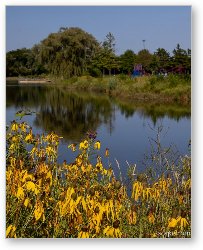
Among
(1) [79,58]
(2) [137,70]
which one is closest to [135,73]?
(2) [137,70]

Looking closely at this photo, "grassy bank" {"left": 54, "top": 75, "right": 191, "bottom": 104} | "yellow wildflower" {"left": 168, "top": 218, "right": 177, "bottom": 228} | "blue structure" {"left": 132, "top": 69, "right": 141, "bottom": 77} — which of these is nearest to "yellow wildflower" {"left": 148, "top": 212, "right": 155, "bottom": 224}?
"yellow wildflower" {"left": 168, "top": 218, "right": 177, "bottom": 228}

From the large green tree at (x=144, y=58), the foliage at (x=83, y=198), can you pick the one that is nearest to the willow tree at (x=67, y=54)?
the large green tree at (x=144, y=58)

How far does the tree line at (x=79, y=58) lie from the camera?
3.23 meters

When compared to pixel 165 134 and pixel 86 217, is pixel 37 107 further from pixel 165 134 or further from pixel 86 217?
pixel 86 217

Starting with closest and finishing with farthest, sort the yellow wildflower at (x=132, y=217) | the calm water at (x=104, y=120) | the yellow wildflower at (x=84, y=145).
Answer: the yellow wildflower at (x=132, y=217) < the yellow wildflower at (x=84, y=145) < the calm water at (x=104, y=120)

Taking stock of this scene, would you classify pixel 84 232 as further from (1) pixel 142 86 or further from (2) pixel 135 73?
(1) pixel 142 86

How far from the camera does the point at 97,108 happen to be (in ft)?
11.5

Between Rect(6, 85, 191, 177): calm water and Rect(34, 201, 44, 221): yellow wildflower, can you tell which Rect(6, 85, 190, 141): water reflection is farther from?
Rect(34, 201, 44, 221): yellow wildflower

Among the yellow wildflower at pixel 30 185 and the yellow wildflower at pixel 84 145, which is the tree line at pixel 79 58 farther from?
the yellow wildflower at pixel 30 185

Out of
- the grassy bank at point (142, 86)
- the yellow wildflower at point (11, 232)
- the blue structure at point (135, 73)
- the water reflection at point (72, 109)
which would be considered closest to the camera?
the yellow wildflower at point (11, 232)

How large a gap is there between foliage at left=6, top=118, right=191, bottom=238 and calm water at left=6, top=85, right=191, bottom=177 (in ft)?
0.44

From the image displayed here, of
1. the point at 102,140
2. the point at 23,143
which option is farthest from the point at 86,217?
the point at 23,143

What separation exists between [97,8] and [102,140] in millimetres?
955

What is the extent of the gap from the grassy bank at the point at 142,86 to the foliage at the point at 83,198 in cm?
56
